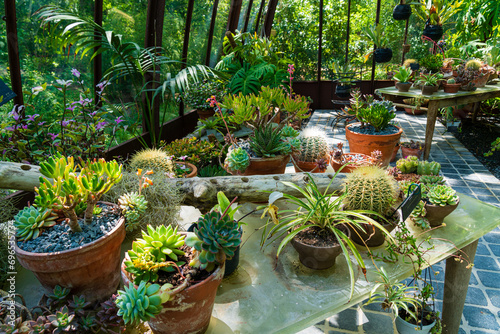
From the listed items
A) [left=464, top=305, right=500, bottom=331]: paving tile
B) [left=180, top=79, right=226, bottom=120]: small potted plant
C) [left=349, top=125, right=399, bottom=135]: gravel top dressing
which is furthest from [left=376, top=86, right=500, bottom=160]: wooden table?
[left=464, top=305, right=500, bottom=331]: paving tile

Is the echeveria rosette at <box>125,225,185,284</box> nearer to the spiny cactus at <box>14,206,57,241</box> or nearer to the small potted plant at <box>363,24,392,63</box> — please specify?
the spiny cactus at <box>14,206,57,241</box>

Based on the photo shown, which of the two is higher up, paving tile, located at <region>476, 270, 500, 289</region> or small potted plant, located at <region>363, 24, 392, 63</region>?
small potted plant, located at <region>363, 24, 392, 63</region>

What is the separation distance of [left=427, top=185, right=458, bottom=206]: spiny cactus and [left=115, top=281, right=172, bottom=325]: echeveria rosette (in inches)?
58.8

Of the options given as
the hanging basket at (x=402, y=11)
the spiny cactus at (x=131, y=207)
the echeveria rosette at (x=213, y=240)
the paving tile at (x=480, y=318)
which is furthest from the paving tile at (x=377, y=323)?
the hanging basket at (x=402, y=11)

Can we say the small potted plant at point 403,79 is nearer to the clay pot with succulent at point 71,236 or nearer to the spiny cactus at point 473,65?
the spiny cactus at point 473,65

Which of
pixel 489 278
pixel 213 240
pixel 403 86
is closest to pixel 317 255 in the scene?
pixel 213 240

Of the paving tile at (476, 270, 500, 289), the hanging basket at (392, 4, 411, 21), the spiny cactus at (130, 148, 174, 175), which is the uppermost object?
the hanging basket at (392, 4, 411, 21)

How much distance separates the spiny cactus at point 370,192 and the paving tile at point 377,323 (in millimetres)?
862

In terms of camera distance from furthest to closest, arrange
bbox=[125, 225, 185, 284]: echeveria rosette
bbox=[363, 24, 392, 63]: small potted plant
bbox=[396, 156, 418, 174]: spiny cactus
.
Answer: bbox=[363, 24, 392, 63]: small potted plant
bbox=[396, 156, 418, 174]: spiny cactus
bbox=[125, 225, 185, 284]: echeveria rosette

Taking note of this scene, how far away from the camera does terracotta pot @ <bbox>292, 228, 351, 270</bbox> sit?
1.47 meters

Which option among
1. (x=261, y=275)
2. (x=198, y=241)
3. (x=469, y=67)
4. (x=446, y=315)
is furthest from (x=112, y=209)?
(x=469, y=67)

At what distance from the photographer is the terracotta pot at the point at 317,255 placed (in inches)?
58.0

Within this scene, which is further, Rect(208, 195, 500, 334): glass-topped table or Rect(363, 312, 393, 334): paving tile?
Rect(363, 312, 393, 334): paving tile

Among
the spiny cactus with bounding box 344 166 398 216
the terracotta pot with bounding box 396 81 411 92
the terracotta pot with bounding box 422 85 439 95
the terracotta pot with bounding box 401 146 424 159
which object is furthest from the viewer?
the terracotta pot with bounding box 396 81 411 92
